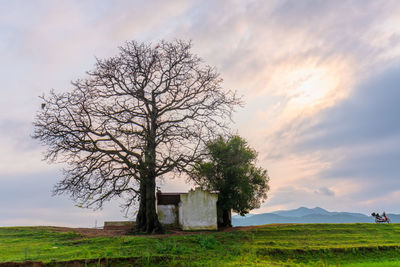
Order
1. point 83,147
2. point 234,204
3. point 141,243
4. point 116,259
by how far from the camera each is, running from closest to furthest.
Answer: point 116,259
point 141,243
point 83,147
point 234,204

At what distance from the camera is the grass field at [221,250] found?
15.6m

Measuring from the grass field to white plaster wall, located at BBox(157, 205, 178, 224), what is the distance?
10.5 metres

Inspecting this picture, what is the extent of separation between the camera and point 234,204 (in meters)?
34.9

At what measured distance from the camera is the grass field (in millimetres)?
15570

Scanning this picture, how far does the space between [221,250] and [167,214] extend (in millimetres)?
17599

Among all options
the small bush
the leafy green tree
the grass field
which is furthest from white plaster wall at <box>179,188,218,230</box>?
the small bush

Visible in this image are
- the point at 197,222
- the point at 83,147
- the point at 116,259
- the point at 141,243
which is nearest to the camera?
the point at 116,259

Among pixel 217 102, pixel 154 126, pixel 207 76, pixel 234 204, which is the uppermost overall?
pixel 207 76

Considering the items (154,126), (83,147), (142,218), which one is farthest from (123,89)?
(142,218)

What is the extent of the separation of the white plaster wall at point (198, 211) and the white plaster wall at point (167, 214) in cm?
370

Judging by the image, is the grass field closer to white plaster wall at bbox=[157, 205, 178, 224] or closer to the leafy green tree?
the leafy green tree

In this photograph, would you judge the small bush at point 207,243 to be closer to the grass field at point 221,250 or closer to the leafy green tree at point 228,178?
the grass field at point 221,250

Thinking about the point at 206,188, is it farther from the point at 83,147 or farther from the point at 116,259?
the point at 116,259

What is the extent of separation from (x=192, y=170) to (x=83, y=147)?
30.1ft
